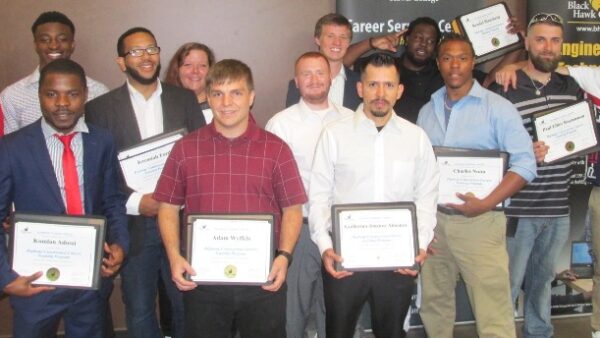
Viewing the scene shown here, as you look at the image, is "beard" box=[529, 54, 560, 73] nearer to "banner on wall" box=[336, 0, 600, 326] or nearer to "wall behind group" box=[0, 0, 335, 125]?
"banner on wall" box=[336, 0, 600, 326]

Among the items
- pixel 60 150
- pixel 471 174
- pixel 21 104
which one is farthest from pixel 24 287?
pixel 471 174

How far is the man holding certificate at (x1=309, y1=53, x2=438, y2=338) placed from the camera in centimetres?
288

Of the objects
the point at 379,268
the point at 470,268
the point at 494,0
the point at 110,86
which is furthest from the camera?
the point at 494,0

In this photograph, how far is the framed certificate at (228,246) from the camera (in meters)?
2.48

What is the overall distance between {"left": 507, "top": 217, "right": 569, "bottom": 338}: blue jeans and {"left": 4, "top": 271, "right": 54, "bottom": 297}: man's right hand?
2.80 metres

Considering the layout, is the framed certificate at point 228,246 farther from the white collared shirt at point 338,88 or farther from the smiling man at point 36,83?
the smiling man at point 36,83

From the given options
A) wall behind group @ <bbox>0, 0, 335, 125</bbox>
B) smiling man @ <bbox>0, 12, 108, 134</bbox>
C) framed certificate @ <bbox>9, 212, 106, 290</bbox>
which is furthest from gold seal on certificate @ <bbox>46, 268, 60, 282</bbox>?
wall behind group @ <bbox>0, 0, 335, 125</bbox>

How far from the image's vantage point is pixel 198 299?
8.46 feet

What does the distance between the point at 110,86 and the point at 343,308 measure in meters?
2.62

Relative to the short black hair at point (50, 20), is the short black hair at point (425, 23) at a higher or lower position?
higher

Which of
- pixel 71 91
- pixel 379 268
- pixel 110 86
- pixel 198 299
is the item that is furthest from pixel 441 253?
pixel 110 86

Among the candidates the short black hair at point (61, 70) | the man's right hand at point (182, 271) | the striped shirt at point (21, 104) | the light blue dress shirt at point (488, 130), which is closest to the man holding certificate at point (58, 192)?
the short black hair at point (61, 70)

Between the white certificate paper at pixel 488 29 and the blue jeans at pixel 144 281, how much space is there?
2.63 metres

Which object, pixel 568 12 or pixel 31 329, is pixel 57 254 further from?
pixel 568 12
